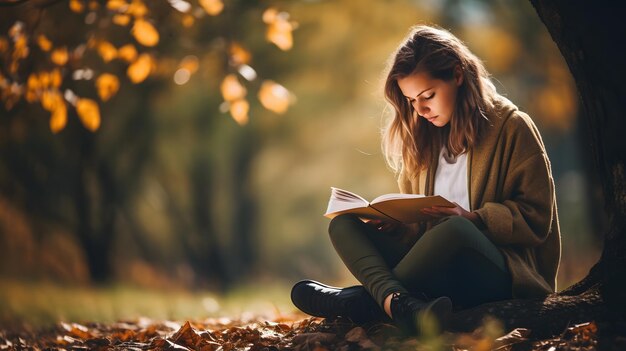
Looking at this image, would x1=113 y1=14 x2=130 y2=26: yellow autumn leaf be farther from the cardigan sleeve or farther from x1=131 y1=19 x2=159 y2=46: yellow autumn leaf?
the cardigan sleeve

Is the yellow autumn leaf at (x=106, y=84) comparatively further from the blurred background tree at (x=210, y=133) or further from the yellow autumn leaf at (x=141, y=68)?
the blurred background tree at (x=210, y=133)

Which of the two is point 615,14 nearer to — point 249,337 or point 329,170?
point 249,337

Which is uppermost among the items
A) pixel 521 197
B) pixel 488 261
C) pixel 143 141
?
pixel 143 141

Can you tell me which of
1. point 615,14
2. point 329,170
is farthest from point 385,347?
point 329,170

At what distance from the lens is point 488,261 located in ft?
11.4

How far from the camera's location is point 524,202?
3600 mm

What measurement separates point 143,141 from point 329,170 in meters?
6.80

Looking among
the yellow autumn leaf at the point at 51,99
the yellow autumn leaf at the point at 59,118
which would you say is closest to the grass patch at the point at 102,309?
the yellow autumn leaf at the point at 59,118

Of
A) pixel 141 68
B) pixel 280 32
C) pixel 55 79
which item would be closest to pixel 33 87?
pixel 55 79

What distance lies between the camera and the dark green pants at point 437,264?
3412 millimetres

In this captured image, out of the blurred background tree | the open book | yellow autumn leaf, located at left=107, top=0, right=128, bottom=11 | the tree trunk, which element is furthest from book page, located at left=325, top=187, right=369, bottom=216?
the blurred background tree

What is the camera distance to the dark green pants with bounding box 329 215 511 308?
134 inches

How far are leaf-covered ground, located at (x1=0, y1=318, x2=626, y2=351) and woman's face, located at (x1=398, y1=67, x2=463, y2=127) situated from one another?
43.5 inches

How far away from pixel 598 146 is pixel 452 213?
745mm
